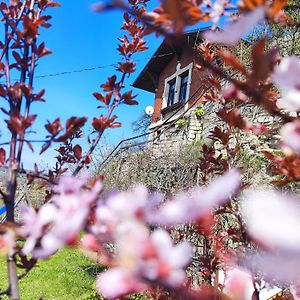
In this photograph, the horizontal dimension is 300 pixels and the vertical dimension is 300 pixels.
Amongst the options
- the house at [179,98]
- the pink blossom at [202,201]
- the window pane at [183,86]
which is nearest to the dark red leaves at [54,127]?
the pink blossom at [202,201]

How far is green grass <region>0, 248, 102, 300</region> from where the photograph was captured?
6078 millimetres

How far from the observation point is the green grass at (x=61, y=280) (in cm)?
608

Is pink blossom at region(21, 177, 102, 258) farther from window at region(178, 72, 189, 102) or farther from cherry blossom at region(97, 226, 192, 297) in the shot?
window at region(178, 72, 189, 102)

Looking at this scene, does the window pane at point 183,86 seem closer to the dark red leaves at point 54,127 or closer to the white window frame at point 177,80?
the white window frame at point 177,80

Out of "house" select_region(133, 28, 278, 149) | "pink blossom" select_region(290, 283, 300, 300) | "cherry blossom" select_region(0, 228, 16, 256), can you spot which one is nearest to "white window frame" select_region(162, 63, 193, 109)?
"house" select_region(133, 28, 278, 149)

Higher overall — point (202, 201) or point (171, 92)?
point (171, 92)

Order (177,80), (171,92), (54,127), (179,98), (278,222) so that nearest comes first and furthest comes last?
(278,222), (54,127), (179,98), (177,80), (171,92)

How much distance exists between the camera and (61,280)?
704cm

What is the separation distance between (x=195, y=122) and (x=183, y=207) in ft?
28.1

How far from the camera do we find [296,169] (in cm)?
73

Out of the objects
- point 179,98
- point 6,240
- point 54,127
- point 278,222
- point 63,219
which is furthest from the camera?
point 179,98

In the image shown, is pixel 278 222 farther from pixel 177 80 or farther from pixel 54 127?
pixel 177 80

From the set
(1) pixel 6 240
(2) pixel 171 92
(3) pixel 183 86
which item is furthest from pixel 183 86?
(1) pixel 6 240

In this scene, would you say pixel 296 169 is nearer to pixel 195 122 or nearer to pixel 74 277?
pixel 74 277
